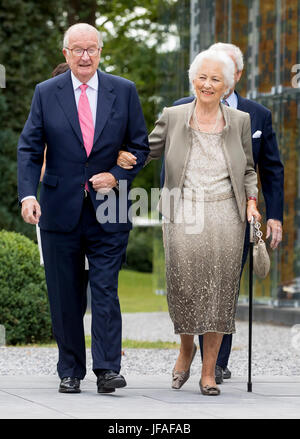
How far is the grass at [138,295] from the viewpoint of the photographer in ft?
58.2

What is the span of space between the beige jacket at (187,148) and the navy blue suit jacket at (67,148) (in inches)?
5.8

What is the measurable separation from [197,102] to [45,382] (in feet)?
6.36

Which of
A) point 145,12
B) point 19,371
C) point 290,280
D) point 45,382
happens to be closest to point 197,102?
point 45,382

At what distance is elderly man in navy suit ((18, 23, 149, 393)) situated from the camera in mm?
6227

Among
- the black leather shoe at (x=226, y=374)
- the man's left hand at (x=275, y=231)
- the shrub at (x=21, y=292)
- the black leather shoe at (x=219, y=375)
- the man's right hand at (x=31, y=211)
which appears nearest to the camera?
the man's right hand at (x=31, y=211)

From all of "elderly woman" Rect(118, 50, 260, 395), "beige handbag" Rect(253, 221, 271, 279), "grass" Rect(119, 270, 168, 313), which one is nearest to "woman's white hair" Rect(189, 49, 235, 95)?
"elderly woman" Rect(118, 50, 260, 395)

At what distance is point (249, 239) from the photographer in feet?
23.0

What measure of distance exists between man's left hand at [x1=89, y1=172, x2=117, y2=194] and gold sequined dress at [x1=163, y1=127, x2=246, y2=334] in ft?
1.34

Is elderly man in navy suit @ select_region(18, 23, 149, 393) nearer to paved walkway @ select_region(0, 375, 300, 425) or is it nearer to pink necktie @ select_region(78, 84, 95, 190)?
pink necktie @ select_region(78, 84, 95, 190)

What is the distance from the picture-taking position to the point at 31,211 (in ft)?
19.9

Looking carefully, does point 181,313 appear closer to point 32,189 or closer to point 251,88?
point 32,189

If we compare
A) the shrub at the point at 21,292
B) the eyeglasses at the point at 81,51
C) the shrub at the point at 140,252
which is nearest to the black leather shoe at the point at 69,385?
the eyeglasses at the point at 81,51

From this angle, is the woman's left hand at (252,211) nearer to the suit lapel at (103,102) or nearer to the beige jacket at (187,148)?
the beige jacket at (187,148)

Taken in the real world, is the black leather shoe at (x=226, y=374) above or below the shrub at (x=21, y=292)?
below
